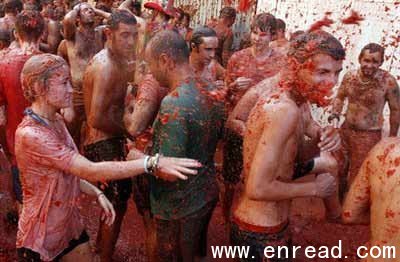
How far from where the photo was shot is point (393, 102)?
574cm

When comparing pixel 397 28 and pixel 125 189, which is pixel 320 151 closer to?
pixel 125 189

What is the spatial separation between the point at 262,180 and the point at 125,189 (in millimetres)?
1874

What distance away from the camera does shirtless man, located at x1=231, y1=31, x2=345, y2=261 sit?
2.61m

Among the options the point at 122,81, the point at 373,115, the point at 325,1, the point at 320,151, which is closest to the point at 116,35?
the point at 122,81

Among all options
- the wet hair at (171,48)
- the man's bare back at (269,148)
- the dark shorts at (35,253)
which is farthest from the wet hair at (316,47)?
the dark shorts at (35,253)

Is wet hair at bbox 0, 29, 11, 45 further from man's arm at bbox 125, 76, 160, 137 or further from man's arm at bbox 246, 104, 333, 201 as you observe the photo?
man's arm at bbox 246, 104, 333, 201

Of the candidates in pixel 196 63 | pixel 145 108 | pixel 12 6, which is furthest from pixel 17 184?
pixel 12 6

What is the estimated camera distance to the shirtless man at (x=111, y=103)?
4035 mm

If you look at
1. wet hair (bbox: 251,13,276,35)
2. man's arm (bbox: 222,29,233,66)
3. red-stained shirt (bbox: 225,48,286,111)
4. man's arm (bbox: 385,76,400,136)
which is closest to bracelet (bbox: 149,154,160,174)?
red-stained shirt (bbox: 225,48,286,111)

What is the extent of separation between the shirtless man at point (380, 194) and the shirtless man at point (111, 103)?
2.23 meters

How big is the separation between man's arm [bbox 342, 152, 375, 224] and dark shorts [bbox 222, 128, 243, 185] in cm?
178

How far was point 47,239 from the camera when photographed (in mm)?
2889

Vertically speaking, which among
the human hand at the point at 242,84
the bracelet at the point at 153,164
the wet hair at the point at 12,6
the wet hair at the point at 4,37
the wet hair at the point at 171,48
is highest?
the wet hair at the point at 12,6

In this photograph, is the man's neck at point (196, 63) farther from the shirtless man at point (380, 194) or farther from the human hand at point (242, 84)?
the shirtless man at point (380, 194)
